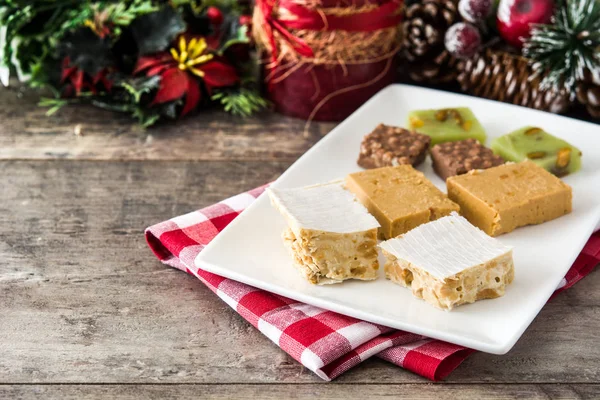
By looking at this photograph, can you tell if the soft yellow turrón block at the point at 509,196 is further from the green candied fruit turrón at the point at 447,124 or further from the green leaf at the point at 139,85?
the green leaf at the point at 139,85

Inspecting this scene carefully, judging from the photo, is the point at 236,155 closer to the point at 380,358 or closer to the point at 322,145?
the point at 322,145

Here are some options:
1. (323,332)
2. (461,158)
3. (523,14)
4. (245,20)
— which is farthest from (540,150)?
(245,20)

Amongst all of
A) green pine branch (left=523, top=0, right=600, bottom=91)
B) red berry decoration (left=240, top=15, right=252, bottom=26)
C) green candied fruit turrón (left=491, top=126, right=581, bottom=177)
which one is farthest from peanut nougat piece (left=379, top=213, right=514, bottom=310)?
red berry decoration (left=240, top=15, right=252, bottom=26)

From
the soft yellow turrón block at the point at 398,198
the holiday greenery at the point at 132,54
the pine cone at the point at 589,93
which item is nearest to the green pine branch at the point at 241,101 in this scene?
the holiday greenery at the point at 132,54

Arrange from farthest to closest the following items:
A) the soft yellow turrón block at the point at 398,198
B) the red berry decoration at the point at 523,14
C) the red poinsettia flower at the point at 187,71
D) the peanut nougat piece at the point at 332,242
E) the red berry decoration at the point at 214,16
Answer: the red berry decoration at the point at 214,16 < the red poinsettia flower at the point at 187,71 < the red berry decoration at the point at 523,14 < the soft yellow turrón block at the point at 398,198 < the peanut nougat piece at the point at 332,242

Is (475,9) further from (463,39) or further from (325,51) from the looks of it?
(325,51)

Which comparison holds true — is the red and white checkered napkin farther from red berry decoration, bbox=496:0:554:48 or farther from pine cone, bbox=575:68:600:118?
red berry decoration, bbox=496:0:554:48
